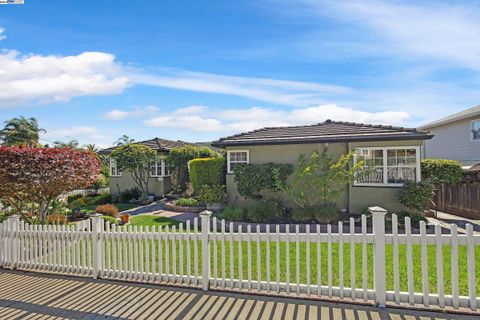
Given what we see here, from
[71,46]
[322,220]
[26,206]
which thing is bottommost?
[322,220]

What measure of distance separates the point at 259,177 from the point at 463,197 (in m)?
8.62

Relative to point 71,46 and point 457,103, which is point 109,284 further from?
point 457,103

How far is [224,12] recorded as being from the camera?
8805 millimetres

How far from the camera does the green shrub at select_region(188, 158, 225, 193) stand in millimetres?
14242

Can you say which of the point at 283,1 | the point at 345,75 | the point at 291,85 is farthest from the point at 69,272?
the point at 345,75

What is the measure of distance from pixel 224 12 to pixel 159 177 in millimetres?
12563

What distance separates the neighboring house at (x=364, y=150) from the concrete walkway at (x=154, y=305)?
7969mm

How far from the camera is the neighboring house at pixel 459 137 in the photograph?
16047 mm

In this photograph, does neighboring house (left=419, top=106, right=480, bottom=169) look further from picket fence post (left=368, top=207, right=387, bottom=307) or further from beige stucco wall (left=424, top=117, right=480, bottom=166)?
picket fence post (left=368, top=207, right=387, bottom=307)

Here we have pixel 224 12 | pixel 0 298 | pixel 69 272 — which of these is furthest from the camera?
pixel 224 12

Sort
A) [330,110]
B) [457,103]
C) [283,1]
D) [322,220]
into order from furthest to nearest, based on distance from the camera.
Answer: [457,103]
[330,110]
[322,220]
[283,1]

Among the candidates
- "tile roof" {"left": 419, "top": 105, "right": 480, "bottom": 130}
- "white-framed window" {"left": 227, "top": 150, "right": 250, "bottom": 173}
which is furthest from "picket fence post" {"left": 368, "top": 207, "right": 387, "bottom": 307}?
"tile roof" {"left": 419, "top": 105, "right": 480, "bottom": 130}

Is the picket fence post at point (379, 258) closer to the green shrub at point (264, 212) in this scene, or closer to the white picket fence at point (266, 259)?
the white picket fence at point (266, 259)

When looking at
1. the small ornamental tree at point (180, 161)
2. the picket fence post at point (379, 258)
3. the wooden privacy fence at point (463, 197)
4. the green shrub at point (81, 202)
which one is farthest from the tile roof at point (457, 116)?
the green shrub at point (81, 202)
